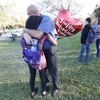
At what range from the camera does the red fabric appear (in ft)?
16.6

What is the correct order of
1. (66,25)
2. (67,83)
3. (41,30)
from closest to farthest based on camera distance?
1. (41,30)
2. (66,25)
3. (67,83)

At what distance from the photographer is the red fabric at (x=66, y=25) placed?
5.06 meters

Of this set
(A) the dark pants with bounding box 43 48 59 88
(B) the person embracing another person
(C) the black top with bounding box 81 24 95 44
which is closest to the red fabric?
(B) the person embracing another person

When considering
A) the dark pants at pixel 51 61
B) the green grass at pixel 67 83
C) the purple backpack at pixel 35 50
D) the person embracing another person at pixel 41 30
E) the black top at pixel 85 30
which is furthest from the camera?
the black top at pixel 85 30

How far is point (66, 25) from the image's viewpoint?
507cm

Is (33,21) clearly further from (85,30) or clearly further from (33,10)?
(85,30)

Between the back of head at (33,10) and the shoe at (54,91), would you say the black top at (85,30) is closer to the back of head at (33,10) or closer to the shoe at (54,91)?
the shoe at (54,91)

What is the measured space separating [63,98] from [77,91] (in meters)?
0.40

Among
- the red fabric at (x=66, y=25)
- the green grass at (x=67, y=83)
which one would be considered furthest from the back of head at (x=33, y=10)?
the green grass at (x=67, y=83)

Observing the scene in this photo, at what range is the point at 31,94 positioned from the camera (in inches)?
218

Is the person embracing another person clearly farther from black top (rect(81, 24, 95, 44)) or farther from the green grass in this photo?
black top (rect(81, 24, 95, 44))

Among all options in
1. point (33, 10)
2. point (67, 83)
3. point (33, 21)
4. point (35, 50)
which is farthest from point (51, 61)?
point (67, 83)

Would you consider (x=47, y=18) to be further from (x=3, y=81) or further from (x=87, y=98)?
(x=3, y=81)

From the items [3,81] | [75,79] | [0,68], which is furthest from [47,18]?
[0,68]
